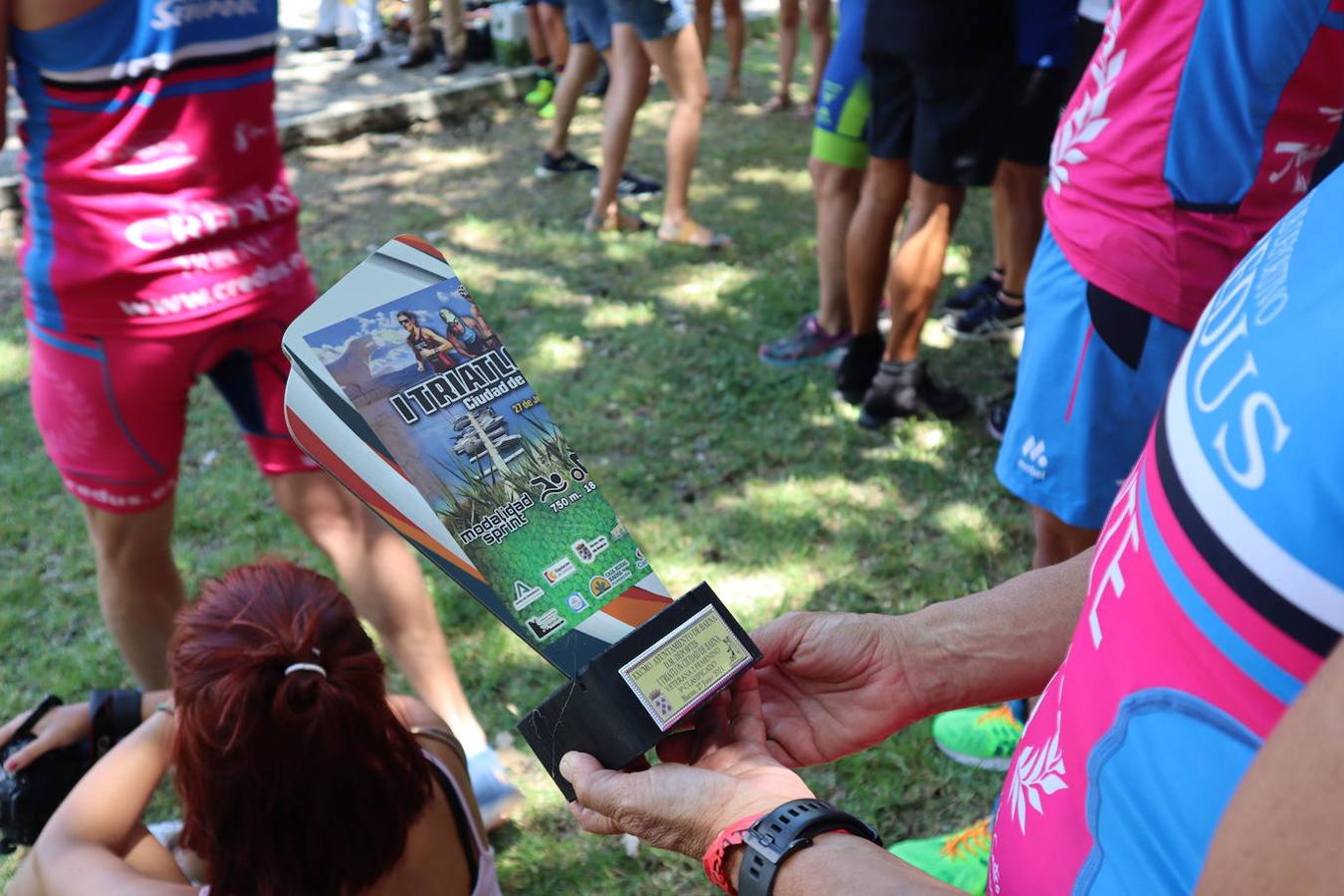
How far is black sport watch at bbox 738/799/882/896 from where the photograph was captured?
913 mm

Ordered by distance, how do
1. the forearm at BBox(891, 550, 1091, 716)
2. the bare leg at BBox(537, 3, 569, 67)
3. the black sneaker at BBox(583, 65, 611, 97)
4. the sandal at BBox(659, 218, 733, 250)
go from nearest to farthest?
the forearm at BBox(891, 550, 1091, 716)
the sandal at BBox(659, 218, 733, 250)
the bare leg at BBox(537, 3, 569, 67)
the black sneaker at BBox(583, 65, 611, 97)

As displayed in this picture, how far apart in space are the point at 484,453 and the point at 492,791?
54.6 inches

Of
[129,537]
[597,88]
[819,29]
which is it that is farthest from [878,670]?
[597,88]

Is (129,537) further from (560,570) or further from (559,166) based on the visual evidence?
(559,166)

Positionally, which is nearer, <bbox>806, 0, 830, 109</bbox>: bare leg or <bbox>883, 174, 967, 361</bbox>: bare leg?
<bbox>883, 174, 967, 361</bbox>: bare leg

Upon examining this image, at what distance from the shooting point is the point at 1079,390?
1882 mm

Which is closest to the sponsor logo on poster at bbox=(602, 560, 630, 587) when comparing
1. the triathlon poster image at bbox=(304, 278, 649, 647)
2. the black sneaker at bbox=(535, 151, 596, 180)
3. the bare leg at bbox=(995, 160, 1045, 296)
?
the triathlon poster image at bbox=(304, 278, 649, 647)

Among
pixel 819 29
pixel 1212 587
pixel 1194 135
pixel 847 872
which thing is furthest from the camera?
pixel 819 29

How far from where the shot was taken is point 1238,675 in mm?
658

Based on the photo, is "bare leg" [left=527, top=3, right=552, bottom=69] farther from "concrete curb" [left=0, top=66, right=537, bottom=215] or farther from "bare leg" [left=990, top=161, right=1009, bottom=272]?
"bare leg" [left=990, top=161, right=1009, bottom=272]

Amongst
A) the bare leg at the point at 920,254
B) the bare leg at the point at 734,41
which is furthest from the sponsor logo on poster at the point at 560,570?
the bare leg at the point at 734,41

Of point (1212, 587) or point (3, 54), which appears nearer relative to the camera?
point (1212, 587)

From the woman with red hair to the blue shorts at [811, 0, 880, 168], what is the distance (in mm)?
2588

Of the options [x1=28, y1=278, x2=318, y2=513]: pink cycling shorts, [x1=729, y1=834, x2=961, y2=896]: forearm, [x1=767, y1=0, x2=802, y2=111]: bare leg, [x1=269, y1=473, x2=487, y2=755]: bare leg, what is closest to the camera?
[x1=729, y1=834, x2=961, y2=896]: forearm
